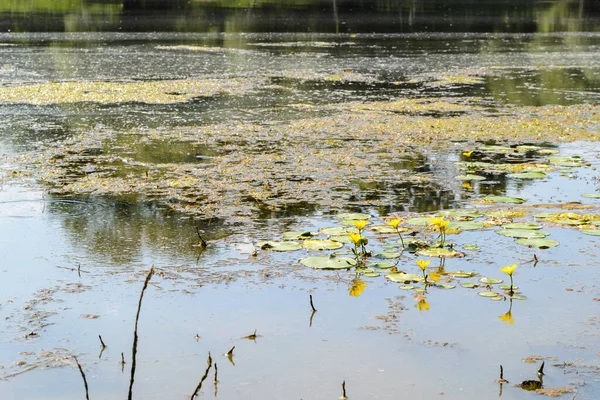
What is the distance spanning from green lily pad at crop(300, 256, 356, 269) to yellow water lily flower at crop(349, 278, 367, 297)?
0.62ft

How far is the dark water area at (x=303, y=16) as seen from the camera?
2788 cm

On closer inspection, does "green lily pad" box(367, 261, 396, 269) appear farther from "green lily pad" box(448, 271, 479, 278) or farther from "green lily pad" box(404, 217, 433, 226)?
"green lily pad" box(404, 217, 433, 226)

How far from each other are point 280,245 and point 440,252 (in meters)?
1.02

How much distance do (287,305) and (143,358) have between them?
37.2 inches

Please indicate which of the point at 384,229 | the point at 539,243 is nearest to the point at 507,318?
the point at 539,243

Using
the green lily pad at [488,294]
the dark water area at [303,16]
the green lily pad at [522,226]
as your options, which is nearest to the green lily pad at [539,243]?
the green lily pad at [522,226]

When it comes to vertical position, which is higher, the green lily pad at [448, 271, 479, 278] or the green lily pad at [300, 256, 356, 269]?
the green lily pad at [300, 256, 356, 269]

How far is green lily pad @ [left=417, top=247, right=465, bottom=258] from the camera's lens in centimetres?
548

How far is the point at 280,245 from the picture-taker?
18.6 ft

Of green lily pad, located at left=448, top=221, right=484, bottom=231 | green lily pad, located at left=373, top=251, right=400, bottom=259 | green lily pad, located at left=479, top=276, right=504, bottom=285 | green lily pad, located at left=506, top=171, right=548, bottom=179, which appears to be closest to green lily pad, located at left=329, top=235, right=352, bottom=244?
green lily pad, located at left=373, top=251, right=400, bottom=259

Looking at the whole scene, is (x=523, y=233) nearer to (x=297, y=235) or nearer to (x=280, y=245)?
(x=297, y=235)

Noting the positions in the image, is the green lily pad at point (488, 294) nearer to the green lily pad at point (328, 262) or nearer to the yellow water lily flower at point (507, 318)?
the yellow water lily flower at point (507, 318)

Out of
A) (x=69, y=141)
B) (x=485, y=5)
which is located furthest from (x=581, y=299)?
(x=485, y=5)

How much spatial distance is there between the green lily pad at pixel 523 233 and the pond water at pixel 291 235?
0.04 meters
